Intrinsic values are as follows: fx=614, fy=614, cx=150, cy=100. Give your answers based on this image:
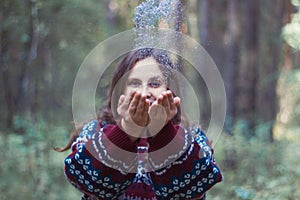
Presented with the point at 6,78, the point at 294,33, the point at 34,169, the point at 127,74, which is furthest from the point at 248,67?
the point at 127,74

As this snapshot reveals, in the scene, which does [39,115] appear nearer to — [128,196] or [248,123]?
[248,123]

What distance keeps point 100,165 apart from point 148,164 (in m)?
0.12

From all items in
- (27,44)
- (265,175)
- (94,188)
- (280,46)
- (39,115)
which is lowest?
(94,188)

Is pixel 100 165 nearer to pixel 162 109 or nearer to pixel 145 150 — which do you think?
pixel 145 150

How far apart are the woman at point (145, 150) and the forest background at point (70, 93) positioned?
2.00 m

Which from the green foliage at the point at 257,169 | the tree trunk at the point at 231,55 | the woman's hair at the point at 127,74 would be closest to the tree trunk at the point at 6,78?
the green foliage at the point at 257,169

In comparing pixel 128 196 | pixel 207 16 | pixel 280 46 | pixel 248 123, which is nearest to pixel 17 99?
pixel 248 123

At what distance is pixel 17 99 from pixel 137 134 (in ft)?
20.9

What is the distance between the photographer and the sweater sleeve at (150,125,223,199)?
4.80 feet

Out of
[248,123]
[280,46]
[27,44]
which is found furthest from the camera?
[280,46]

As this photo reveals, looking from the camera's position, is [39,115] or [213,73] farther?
[39,115]

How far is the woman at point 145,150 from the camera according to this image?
1.41 meters

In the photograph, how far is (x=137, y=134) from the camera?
1.39 metres

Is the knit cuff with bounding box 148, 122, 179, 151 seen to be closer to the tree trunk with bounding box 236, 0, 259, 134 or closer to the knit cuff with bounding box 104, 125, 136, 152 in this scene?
the knit cuff with bounding box 104, 125, 136, 152
